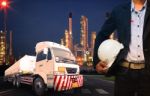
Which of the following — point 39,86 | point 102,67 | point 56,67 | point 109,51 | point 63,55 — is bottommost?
point 39,86

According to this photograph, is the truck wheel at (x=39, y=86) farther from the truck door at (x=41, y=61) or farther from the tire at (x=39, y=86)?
the truck door at (x=41, y=61)

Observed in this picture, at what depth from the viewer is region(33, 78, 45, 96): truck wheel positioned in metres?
20.9

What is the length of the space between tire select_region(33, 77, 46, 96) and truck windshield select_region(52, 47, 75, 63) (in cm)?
144

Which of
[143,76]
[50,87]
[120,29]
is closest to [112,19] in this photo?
[120,29]

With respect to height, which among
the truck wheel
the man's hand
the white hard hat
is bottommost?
the truck wheel

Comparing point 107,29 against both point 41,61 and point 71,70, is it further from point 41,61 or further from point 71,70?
point 71,70

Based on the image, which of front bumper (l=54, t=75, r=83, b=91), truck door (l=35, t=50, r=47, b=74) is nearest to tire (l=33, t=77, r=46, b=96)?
truck door (l=35, t=50, r=47, b=74)

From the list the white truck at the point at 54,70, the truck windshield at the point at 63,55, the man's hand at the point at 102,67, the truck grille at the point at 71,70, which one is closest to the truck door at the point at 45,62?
the white truck at the point at 54,70

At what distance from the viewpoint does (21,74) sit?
93.4 feet

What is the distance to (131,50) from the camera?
14.0 ft

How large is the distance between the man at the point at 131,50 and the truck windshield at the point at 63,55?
16.8 meters

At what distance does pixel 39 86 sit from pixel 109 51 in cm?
1756

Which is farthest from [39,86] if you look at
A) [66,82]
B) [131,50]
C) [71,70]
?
[131,50]

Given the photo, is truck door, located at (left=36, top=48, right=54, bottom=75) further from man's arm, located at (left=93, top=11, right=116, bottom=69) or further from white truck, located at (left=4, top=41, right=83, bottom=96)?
man's arm, located at (left=93, top=11, right=116, bottom=69)
